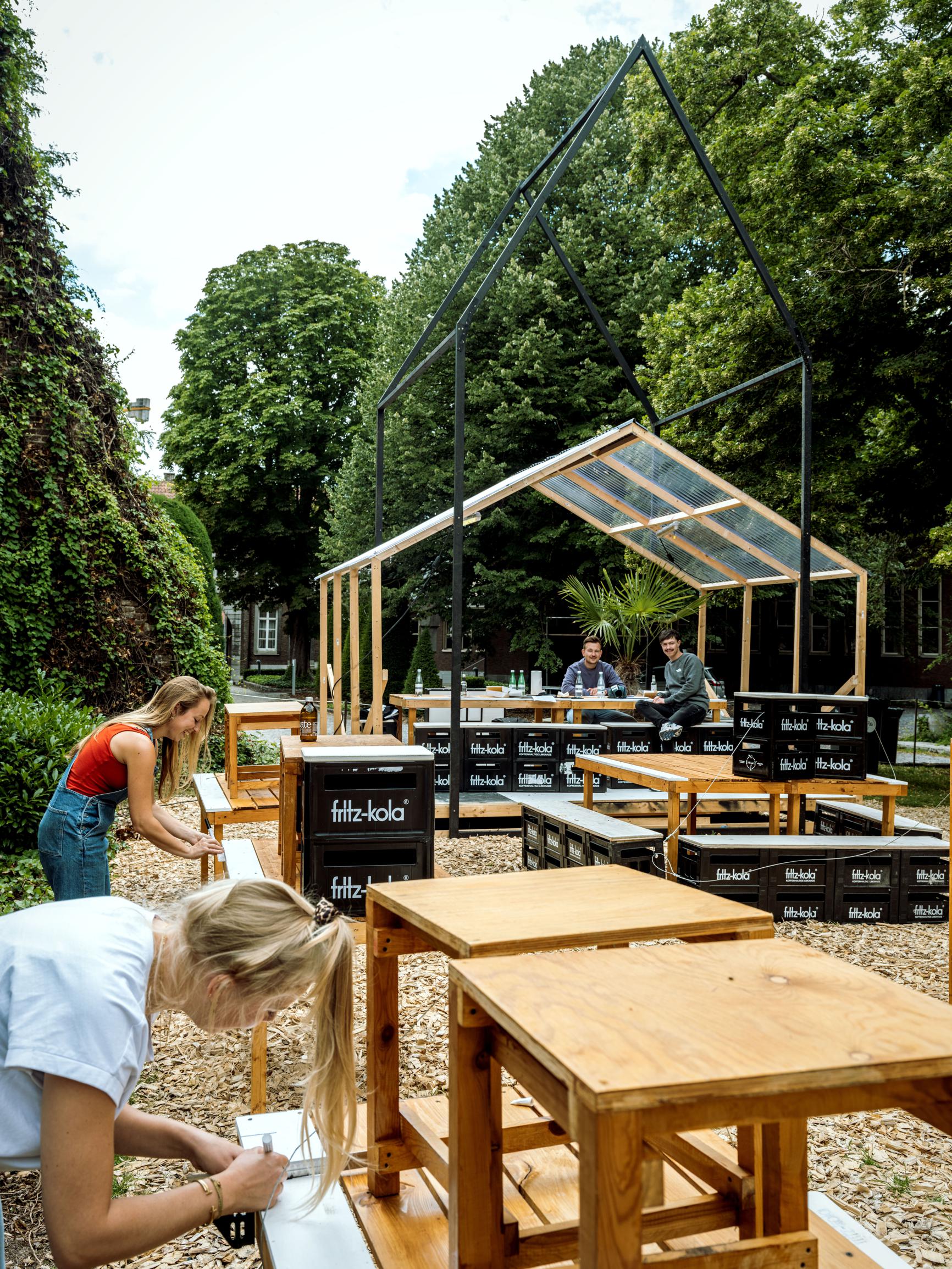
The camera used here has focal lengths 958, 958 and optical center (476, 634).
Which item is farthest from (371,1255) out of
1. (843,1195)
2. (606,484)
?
(606,484)

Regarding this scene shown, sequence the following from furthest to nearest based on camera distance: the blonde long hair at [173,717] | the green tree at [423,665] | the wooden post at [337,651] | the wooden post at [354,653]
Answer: the green tree at [423,665] → the wooden post at [337,651] → the wooden post at [354,653] → the blonde long hair at [173,717]

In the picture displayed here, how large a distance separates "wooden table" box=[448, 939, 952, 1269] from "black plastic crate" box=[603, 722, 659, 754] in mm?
8342

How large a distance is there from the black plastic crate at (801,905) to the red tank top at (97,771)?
4688 mm

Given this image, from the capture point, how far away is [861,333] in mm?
13539

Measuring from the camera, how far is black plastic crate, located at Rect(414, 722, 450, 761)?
1000 cm

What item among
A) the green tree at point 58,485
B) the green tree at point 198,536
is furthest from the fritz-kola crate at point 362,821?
the green tree at point 198,536

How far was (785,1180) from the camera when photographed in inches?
69.2

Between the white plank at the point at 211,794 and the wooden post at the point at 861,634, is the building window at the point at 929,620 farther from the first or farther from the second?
the white plank at the point at 211,794

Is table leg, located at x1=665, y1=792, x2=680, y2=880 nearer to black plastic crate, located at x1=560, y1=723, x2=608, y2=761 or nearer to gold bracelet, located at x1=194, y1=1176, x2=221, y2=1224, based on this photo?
black plastic crate, located at x1=560, y1=723, x2=608, y2=761

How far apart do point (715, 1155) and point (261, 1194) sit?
0.98 meters

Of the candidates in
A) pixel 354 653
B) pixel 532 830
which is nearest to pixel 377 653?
pixel 354 653

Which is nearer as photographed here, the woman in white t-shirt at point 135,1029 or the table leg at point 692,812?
the woman in white t-shirt at point 135,1029

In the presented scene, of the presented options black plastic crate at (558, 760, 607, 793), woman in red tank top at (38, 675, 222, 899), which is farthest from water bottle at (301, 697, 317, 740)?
black plastic crate at (558, 760, 607, 793)

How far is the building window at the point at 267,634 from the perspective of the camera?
46.0 metres
